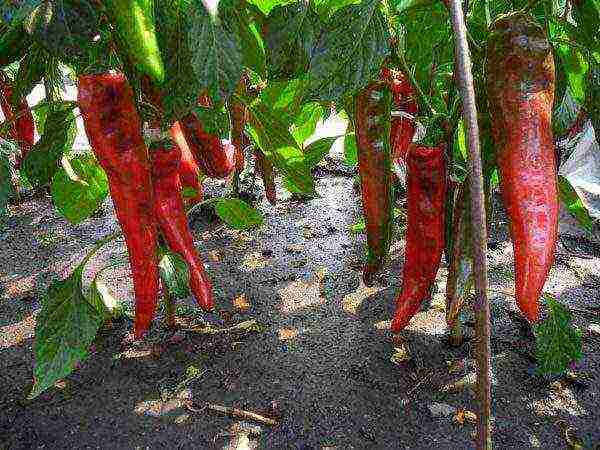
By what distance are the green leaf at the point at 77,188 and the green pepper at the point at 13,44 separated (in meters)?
0.48

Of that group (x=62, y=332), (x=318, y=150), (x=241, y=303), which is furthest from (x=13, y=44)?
(x=241, y=303)

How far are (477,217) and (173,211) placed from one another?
858 mm

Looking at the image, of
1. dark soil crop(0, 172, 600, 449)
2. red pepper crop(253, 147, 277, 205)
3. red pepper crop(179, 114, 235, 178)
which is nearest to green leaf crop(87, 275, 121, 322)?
dark soil crop(0, 172, 600, 449)

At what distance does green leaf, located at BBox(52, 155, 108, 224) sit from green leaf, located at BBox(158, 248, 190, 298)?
0.87 feet

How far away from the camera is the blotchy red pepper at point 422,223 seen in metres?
1.15

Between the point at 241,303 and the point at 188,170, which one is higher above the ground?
the point at 188,170

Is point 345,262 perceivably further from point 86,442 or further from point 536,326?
point 86,442

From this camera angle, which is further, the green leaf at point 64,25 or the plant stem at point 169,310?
the plant stem at point 169,310

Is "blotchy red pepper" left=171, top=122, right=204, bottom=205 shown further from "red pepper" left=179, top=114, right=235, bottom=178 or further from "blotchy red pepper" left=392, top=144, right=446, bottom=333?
"blotchy red pepper" left=392, top=144, right=446, bottom=333

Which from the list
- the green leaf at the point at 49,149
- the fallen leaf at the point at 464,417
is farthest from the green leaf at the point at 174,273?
the fallen leaf at the point at 464,417

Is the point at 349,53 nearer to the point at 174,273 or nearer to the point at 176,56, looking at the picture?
the point at 176,56

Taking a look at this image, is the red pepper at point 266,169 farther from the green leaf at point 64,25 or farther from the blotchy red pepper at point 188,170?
the green leaf at point 64,25

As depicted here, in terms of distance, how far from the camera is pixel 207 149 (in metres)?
1.68

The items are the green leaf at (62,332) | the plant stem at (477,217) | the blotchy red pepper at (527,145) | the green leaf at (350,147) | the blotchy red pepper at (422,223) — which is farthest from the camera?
the green leaf at (350,147)
